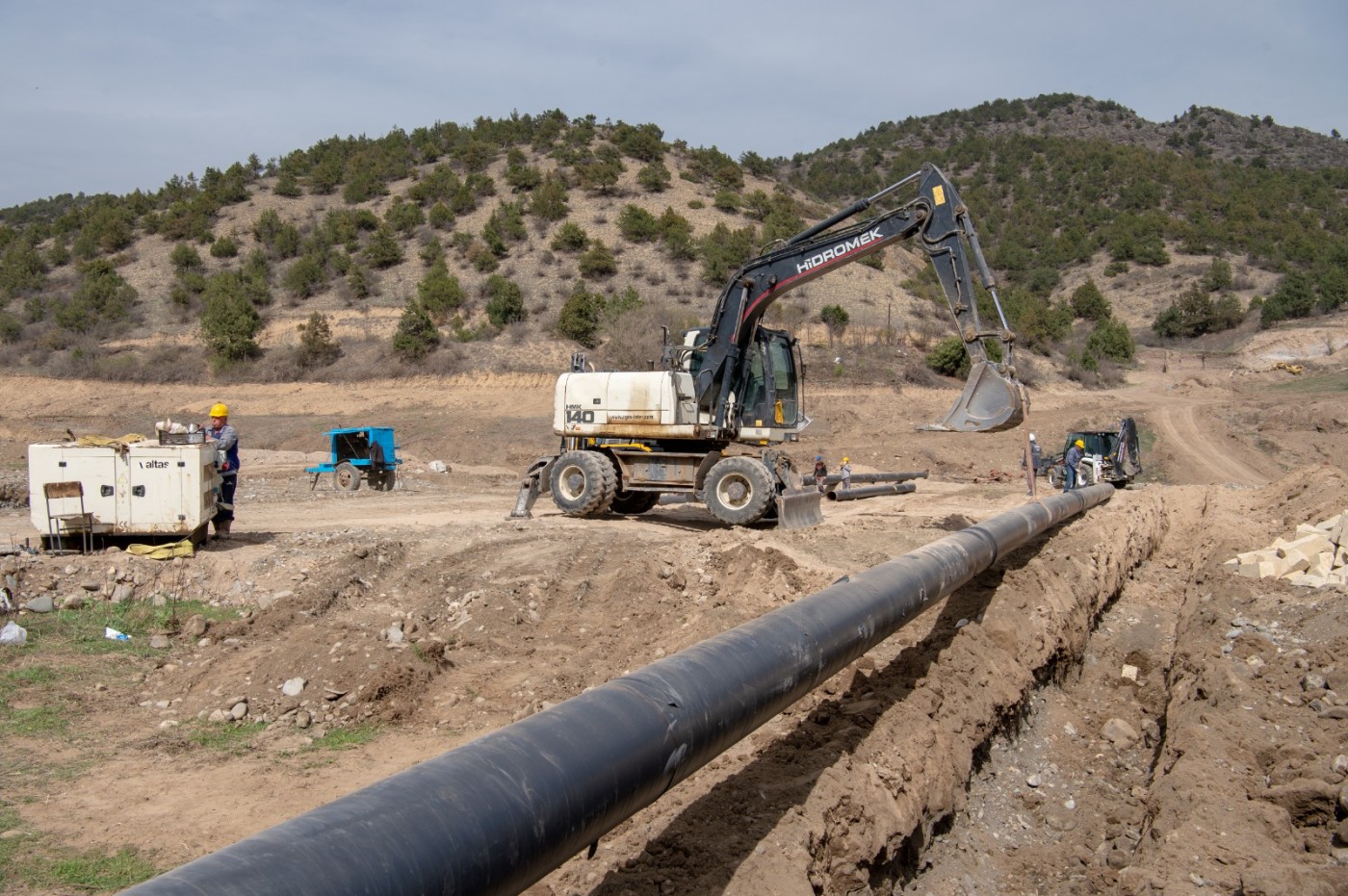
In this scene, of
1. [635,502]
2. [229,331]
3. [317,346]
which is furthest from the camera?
[229,331]

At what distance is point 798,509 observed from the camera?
15.2 metres

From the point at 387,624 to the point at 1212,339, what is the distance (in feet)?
194

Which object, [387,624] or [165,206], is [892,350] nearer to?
[387,624]

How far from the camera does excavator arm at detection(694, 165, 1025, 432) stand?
40.3ft

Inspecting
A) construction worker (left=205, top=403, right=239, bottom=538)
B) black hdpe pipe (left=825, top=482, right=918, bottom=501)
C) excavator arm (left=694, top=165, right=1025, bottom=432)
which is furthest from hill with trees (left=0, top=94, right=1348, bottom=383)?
construction worker (left=205, top=403, right=239, bottom=538)

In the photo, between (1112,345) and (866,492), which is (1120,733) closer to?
(866,492)

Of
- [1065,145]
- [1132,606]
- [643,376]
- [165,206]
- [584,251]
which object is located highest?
[1065,145]

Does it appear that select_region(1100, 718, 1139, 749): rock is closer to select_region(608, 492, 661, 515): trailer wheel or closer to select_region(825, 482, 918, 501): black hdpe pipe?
select_region(608, 492, 661, 515): trailer wheel

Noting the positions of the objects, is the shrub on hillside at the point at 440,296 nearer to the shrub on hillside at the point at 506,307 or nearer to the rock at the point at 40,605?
the shrub on hillside at the point at 506,307

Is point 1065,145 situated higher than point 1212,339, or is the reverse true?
point 1065,145

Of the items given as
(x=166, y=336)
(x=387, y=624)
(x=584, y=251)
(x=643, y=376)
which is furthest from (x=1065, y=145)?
(x=387, y=624)

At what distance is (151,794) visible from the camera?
6.09m

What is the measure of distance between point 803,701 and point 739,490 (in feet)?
28.4

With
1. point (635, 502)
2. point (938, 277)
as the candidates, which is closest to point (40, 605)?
point (635, 502)
